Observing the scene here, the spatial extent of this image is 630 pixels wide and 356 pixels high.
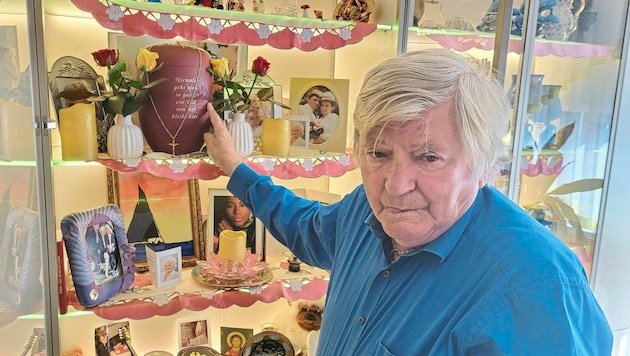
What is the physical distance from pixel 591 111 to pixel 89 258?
218 centimetres

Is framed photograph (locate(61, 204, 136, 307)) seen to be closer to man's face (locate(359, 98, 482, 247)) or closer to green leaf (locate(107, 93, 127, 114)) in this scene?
green leaf (locate(107, 93, 127, 114))

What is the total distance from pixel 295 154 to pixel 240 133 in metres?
0.24

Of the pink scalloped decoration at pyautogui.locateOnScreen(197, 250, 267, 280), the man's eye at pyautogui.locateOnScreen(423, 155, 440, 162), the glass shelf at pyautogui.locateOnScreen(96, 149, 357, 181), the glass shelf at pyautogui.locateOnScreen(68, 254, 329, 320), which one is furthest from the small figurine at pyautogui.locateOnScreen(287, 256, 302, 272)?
the man's eye at pyautogui.locateOnScreen(423, 155, 440, 162)

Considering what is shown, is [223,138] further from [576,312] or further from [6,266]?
[576,312]

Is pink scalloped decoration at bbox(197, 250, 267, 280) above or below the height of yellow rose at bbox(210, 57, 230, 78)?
below

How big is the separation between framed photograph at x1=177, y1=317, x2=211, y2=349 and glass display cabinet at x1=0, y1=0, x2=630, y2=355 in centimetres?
3

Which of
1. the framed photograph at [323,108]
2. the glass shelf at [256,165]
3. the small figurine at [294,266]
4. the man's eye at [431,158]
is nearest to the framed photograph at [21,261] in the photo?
the glass shelf at [256,165]

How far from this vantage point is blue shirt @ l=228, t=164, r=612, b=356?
2.71 feet

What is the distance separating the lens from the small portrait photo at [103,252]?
4.91 feet

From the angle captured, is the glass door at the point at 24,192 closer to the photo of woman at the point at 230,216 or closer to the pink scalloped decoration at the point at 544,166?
the photo of woman at the point at 230,216

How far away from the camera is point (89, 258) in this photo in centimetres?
148

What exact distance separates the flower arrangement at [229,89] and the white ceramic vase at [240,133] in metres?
0.04

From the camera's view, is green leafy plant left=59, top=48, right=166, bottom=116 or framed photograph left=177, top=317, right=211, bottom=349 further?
framed photograph left=177, top=317, right=211, bottom=349

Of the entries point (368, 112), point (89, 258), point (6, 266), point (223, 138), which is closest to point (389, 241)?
point (368, 112)
